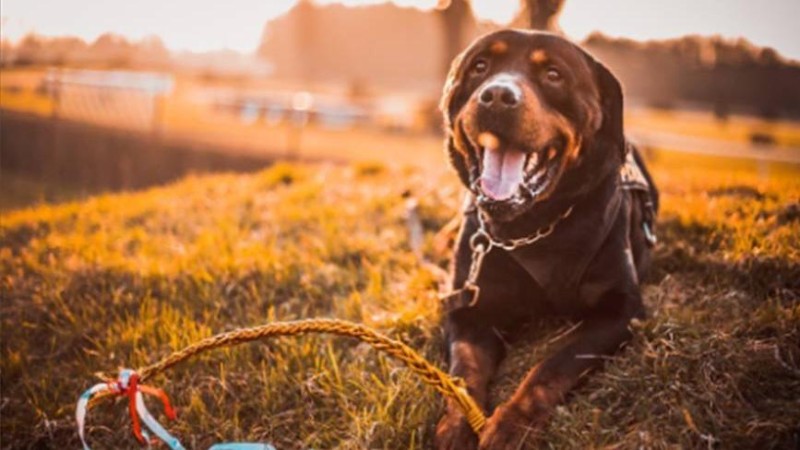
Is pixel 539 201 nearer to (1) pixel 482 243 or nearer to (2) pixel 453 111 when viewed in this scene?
(1) pixel 482 243

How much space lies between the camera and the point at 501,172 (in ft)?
8.48

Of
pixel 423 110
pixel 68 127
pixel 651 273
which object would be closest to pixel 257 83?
pixel 423 110

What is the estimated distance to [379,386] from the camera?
2615mm

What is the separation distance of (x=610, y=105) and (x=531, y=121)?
47cm

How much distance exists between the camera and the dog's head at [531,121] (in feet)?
8.12

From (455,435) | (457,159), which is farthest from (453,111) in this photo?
(455,435)

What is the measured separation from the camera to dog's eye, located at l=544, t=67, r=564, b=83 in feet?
8.61

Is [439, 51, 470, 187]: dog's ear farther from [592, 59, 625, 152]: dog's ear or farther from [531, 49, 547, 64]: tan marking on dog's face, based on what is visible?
[592, 59, 625, 152]: dog's ear

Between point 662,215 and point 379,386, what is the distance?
240cm

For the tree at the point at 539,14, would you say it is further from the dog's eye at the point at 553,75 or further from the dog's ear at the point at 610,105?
the dog's eye at the point at 553,75

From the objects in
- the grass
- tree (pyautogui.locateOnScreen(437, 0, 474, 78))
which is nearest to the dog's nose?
the grass

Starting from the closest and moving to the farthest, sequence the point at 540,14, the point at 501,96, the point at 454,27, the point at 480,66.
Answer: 1. the point at 501,96
2. the point at 480,66
3. the point at 540,14
4. the point at 454,27

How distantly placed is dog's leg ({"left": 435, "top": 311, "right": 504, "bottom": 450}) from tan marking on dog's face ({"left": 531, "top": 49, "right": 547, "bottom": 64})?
1019mm

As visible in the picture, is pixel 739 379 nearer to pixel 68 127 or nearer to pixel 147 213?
pixel 147 213
